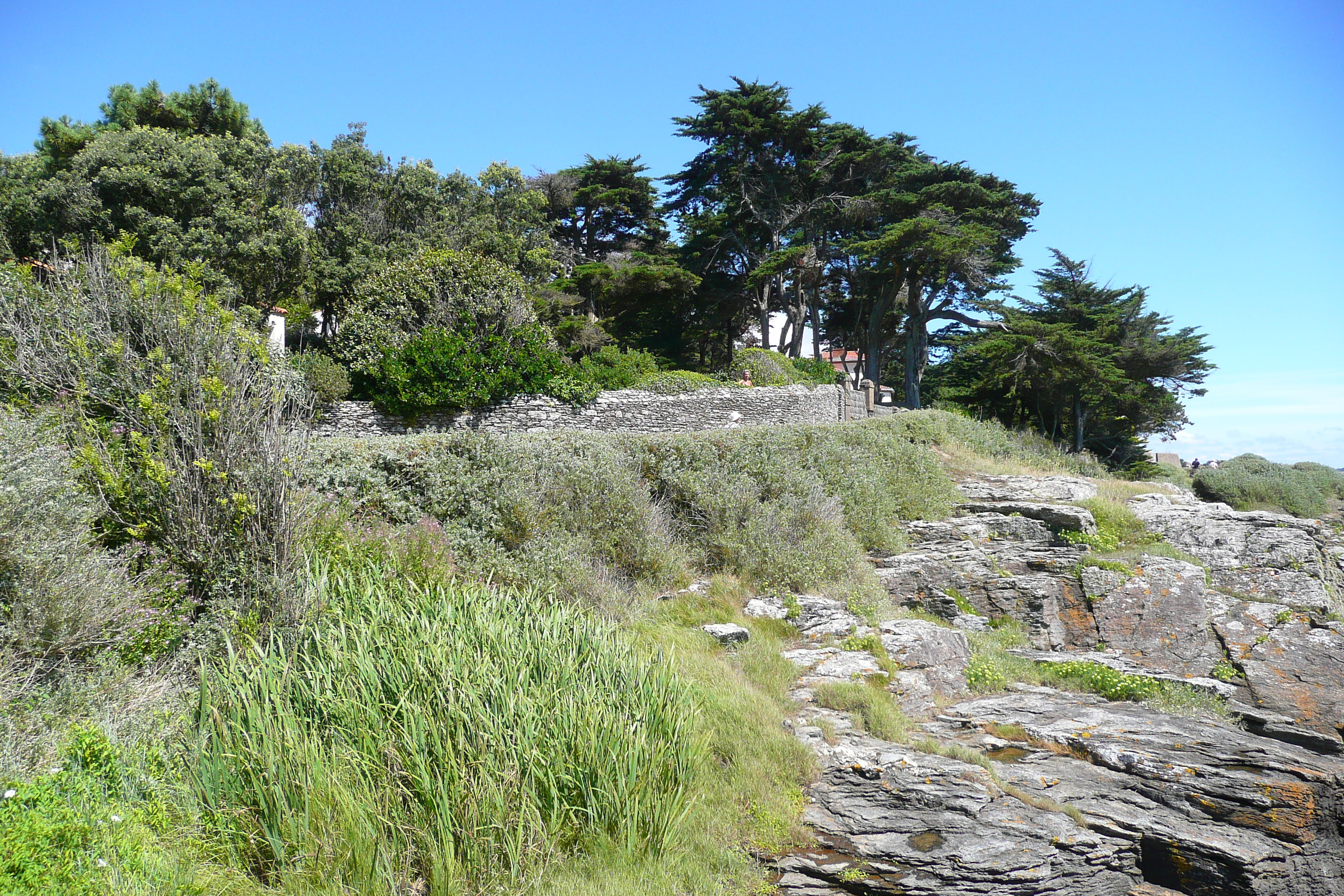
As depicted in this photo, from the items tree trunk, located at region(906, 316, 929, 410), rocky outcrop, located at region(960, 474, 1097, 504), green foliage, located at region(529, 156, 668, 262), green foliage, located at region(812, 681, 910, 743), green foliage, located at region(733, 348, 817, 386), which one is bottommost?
green foliage, located at region(812, 681, 910, 743)

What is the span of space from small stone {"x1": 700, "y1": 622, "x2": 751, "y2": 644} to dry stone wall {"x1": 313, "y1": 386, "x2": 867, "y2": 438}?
9.01 m

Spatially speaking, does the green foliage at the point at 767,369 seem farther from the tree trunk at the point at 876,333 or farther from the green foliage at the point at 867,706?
the green foliage at the point at 867,706

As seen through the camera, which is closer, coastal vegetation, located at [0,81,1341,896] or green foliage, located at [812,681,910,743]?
coastal vegetation, located at [0,81,1341,896]

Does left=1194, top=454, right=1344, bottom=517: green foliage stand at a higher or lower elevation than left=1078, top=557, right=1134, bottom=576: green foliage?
higher

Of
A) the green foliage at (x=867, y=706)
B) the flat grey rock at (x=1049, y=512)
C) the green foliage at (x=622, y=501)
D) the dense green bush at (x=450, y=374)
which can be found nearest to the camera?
the green foliage at (x=867, y=706)

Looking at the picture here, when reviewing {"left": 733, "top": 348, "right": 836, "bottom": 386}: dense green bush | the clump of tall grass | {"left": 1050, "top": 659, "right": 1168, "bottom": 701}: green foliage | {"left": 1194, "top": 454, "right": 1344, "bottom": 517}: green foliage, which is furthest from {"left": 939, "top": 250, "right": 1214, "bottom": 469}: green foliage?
the clump of tall grass

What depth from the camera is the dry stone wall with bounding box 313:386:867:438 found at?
1633cm

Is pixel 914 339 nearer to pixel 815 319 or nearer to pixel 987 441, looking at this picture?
pixel 815 319

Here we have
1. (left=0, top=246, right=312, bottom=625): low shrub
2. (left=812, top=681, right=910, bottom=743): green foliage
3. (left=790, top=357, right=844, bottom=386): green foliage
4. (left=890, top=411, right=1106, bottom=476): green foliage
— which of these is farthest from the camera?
(left=790, top=357, right=844, bottom=386): green foliage

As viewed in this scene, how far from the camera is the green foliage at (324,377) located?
16016 millimetres

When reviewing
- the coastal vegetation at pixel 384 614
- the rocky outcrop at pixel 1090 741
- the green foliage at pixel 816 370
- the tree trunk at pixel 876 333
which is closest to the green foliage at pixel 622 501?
the coastal vegetation at pixel 384 614

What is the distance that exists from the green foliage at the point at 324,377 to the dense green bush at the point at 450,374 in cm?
65

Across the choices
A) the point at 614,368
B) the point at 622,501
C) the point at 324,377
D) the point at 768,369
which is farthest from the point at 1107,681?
the point at 614,368

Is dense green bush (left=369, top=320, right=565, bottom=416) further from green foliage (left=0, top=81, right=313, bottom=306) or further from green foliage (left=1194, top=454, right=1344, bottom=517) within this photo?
green foliage (left=1194, top=454, right=1344, bottom=517)
